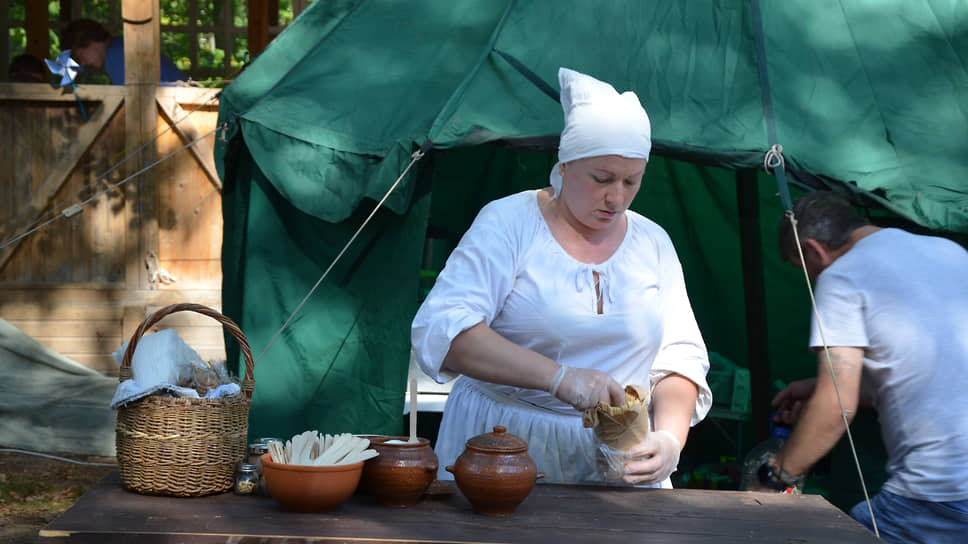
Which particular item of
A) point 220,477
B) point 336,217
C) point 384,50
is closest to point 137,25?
point 384,50

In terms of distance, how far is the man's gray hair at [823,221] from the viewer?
2.89m

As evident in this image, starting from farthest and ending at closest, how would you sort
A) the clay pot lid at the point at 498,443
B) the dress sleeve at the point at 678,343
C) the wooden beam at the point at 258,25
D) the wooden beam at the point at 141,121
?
1. the wooden beam at the point at 258,25
2. the wooden beam at the point at 141,121
3. the dress sleeve at the point at 678,343
4. the clay pot lid at the point at 498,443

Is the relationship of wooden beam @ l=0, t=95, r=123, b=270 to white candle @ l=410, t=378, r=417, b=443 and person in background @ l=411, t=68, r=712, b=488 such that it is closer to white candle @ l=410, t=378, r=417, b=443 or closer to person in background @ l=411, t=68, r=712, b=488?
person in background @ l=411, t=68, r=712, b=488

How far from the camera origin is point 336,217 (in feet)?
11.4

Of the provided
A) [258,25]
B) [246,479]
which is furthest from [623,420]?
[258,25]

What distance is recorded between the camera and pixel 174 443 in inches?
72.5

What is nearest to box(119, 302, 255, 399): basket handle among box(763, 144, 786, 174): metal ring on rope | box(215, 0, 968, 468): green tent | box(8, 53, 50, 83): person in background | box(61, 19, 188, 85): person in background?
box(215, 0, 968, 468): green tent

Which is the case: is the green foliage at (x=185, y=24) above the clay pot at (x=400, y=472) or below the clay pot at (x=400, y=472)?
above

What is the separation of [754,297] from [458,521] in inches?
109

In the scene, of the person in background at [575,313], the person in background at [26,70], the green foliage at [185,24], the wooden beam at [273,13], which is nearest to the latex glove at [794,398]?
the person in background at [575,313]

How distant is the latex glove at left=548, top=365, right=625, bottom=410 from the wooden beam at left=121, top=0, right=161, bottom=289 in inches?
160

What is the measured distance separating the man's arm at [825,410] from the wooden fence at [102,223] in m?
3.83

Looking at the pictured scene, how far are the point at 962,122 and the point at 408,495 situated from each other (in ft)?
8.61

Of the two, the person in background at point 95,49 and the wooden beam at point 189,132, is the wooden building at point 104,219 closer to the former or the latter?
the wooden beam at point 189,132
